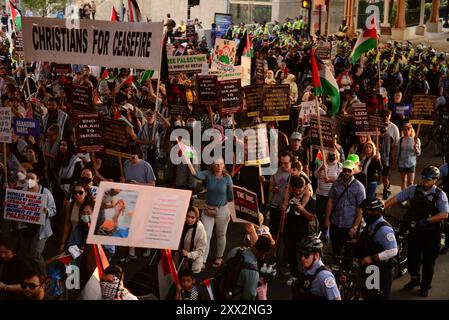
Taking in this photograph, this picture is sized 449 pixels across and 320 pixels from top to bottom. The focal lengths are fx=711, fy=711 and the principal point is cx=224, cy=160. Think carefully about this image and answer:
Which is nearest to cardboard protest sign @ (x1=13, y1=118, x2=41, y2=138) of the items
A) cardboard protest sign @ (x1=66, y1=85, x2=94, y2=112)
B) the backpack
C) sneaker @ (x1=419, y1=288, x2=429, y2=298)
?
cardboard protest sign @ (x1=66, y1=85, x2=94, y2=112)

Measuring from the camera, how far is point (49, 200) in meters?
8.09

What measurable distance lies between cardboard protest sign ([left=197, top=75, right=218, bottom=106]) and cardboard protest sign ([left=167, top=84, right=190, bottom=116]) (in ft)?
1.33

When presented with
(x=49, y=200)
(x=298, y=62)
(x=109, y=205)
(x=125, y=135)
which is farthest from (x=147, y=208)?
(x=298, y=62)

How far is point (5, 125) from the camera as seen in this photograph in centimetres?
1001

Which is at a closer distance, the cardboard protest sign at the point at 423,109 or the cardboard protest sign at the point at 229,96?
the cardboard protest sign at the point at 423,109

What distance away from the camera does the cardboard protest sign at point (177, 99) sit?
12.9m

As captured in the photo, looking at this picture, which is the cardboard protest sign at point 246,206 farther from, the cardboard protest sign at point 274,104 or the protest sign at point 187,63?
the protest sign at point 187,63

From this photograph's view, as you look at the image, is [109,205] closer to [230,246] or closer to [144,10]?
[230,246]

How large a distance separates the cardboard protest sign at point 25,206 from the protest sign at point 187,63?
23.9 ft

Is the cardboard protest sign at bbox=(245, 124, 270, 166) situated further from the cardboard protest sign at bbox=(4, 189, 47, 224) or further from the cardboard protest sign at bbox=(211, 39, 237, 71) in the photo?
the cardboard protest sign at bbox=(211, 39, 237, 71)

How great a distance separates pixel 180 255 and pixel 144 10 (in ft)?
151

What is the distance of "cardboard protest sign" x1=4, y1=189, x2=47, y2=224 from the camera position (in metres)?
7.93

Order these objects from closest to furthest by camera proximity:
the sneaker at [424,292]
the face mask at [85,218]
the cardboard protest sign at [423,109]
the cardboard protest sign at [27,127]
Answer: the face mask at [85,218], the sneaker at [424,292], the cardboard protest sign at [27,127], the cardboard protest sign at [423,109]

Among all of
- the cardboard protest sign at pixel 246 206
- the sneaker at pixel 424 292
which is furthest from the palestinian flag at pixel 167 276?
the sneaker at pixel 424 292
